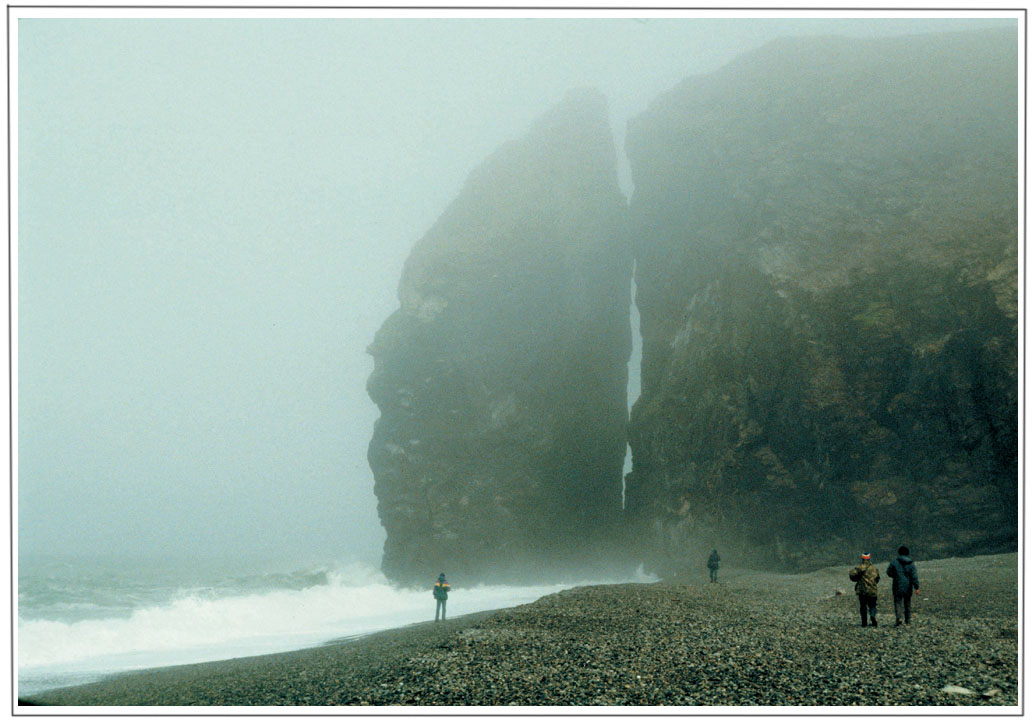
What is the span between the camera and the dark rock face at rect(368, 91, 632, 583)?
48.6m

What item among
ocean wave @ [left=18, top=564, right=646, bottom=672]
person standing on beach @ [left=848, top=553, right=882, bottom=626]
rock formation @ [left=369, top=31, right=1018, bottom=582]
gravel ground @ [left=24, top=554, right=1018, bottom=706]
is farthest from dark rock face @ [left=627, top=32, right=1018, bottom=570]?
person standing on beach @ [left=848, top=553, right=882, bottom=626]

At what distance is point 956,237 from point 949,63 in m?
18.2

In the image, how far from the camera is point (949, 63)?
1642 inches

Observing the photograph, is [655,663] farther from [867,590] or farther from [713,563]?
[713,563]

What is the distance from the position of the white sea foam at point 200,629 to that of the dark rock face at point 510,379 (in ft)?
21.5

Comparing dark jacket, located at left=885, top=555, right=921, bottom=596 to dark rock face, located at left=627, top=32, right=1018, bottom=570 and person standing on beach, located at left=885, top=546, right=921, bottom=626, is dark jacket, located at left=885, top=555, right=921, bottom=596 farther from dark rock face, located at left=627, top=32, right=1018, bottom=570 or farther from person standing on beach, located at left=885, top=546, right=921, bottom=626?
dark rock face, located at left=627, top=32, right=1018, bottom=570

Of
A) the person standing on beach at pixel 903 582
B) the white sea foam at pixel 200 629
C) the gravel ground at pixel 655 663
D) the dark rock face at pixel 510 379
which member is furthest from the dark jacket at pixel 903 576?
the dark rock face at pixel 510 379

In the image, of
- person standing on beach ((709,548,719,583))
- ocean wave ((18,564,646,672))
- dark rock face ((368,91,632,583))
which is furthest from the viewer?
dark rock face ((368,91,632,583))

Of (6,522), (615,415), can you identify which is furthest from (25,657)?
(615,415)

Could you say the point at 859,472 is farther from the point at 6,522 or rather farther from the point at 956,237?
the point at 6,522

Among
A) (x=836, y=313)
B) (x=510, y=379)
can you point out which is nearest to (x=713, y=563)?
(x=836, y=313)

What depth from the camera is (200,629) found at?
91.5ft

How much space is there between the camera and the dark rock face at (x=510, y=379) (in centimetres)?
4862

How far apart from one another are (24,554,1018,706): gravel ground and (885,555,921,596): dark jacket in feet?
2.35
